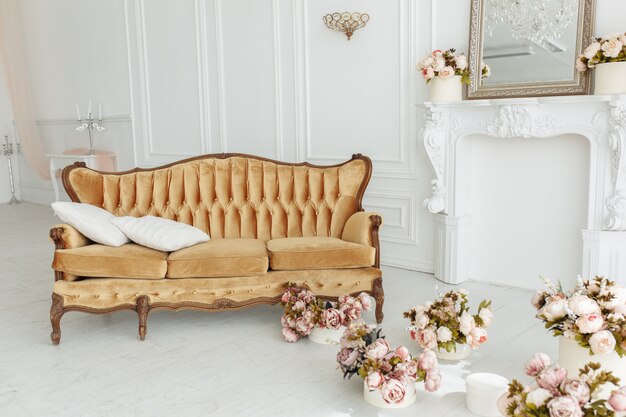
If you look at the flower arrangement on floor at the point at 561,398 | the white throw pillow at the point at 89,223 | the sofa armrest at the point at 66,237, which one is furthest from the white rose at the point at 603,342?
the sofa armrest at the point at 66,237

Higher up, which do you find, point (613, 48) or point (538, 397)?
point (613, 48)

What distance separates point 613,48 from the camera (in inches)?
132

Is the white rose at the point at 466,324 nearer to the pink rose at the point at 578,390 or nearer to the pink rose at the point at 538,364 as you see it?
the pink rose at the point at 538,364

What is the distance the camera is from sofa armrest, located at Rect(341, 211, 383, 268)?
3.54 metres

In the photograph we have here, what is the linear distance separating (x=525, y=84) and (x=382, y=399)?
7.86 feet

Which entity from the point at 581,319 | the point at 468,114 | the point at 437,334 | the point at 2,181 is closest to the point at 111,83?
the point at 2,181

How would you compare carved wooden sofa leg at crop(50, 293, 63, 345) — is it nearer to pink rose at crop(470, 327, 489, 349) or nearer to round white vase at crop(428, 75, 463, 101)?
pink rose at crop(470, 327, 489, 349)

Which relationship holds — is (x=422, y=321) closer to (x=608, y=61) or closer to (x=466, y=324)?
(x=466, y=324)

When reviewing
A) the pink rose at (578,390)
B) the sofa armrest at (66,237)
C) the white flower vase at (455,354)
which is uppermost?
the sofa armrest at (66,237)

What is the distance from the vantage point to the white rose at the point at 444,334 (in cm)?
283

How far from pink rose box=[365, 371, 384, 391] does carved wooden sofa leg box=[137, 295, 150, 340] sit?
140 cm

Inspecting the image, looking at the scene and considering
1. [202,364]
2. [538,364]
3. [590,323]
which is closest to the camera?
[538,364]

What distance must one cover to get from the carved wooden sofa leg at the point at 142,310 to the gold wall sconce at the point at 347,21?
8.69 feet

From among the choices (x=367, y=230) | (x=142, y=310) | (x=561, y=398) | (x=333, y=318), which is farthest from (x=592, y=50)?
(x=142, y=310)
